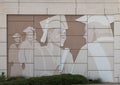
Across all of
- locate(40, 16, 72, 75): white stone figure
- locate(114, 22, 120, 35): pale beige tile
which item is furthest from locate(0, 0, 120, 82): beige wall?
locate(40, 16, 72, 75): white stone figure

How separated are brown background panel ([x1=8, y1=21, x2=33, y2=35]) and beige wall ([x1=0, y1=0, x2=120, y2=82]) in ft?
0.92

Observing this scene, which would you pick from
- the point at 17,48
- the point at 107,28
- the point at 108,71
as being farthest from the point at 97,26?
the point at 17,48

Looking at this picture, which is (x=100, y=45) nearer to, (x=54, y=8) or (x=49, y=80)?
(x=54, y=8)

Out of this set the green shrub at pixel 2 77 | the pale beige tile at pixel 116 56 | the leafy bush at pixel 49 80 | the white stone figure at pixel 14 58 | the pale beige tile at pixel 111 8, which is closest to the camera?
the leafy bush at pixel 49 80

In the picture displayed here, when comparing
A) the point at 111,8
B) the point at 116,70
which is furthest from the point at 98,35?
the point at 116,70

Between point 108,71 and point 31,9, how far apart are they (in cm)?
503

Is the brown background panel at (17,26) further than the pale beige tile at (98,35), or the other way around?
the brown background panel at (17,26)

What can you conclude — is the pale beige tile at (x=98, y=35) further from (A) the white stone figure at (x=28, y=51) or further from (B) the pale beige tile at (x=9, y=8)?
(B) the pale beige tile at (x=9, y=8)

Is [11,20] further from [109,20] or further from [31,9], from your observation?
[109,20]

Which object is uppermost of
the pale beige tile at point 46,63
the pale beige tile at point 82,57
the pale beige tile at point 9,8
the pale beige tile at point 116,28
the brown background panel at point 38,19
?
the pale beige tile at point 9,8

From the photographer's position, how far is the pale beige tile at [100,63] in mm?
24531

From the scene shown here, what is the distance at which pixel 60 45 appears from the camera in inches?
970

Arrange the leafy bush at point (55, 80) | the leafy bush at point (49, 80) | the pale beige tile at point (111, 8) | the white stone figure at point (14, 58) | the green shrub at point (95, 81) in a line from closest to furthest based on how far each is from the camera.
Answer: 1. the leafy bush at point (49, 80)
2. the leafy bush at point (55, 80)
3. the green shrub at point (95, 81)
4. the pale beige tile at point (111, 8)
5. the white stone figure at point (14, 58)

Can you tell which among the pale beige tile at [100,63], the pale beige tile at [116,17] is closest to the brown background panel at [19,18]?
the pale beige tile at [100,63]
